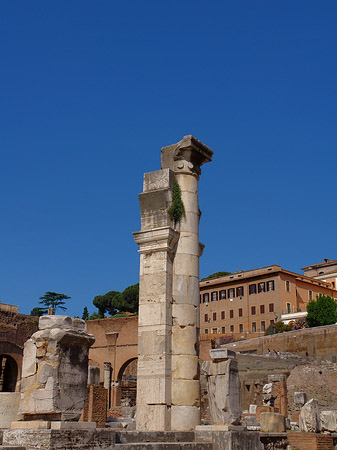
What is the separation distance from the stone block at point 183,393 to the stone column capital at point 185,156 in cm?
375

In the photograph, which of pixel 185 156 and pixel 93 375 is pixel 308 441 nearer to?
pixel 185 156

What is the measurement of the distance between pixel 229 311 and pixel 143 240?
54.8 meters

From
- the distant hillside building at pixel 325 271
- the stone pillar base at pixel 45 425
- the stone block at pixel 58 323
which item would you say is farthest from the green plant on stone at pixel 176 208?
the distant hillside building at pixel 325 271

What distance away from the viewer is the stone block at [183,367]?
9.71 metres

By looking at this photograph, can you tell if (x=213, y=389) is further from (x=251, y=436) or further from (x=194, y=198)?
(x=194, y=198)

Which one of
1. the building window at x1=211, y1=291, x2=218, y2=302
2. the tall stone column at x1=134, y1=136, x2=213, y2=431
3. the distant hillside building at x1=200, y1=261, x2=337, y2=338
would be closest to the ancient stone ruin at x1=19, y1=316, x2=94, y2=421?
the tall stone column at x1=134, y1=136, x2=213, y2=431

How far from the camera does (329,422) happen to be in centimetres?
1488

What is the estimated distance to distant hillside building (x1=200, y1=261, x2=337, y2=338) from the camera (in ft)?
197

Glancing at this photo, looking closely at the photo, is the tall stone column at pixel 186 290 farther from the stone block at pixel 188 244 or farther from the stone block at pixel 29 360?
the stone block at pixel 29 360

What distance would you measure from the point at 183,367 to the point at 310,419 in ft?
20.0

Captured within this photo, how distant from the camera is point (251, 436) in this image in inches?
364

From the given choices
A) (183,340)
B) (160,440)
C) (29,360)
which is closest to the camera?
(29,360)

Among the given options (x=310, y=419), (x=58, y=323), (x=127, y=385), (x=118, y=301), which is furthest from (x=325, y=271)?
(x=58, y=323)

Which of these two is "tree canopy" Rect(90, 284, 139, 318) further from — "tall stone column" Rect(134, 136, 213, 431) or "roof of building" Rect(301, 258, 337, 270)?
"tall stone column" Rect(134, 136, 213, 431)
